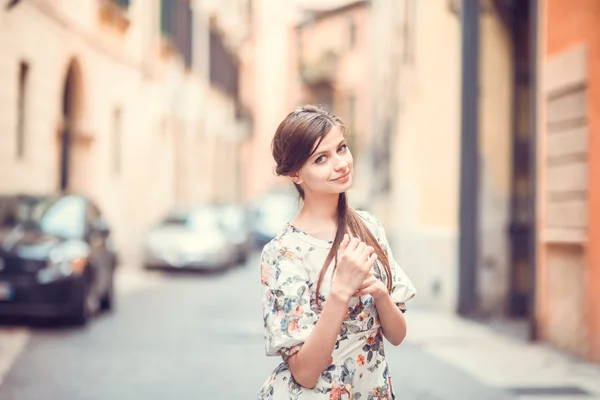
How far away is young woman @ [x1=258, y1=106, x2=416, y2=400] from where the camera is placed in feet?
A: 7.77

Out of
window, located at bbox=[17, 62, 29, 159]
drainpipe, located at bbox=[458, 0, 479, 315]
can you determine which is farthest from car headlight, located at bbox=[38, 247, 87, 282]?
drainpipe, located at bbox=[458, 0, 479, 315]

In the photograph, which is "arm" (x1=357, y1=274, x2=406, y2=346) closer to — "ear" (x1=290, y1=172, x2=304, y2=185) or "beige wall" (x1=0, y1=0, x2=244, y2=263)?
"ear" (x1=290, y1=172, x2=304, y2=185)

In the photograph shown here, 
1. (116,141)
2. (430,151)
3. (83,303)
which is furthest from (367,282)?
(116,141)

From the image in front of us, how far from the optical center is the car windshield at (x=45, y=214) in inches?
433

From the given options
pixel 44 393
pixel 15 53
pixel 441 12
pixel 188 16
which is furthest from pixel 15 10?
pixel 188 16

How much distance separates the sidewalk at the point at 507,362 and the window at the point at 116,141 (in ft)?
37.2

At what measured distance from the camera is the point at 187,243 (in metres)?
20.3

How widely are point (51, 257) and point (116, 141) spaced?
11.4 metres

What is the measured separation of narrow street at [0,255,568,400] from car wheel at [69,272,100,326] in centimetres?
16

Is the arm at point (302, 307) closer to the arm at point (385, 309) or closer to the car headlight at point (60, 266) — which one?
the arm at point (385, 309)

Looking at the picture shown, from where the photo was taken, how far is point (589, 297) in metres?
8.59

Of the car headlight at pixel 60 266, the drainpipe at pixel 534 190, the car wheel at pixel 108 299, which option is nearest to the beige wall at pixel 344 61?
the car wheel at pixel 108 299

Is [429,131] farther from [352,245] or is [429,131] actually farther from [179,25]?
[179,25]

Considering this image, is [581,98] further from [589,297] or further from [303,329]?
[303,329]
